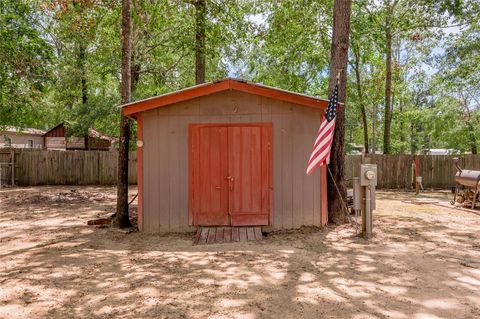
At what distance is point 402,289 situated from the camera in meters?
3.79

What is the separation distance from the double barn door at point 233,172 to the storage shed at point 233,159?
2 cm

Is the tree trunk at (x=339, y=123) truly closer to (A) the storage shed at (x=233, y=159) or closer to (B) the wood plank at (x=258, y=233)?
(A) the storage shed at (x=233, y=159)

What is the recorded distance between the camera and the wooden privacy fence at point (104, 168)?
14945 mm

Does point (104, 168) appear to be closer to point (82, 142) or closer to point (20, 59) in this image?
point (20, 59)

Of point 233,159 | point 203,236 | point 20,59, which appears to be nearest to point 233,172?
point 233,159

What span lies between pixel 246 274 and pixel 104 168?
519 inches

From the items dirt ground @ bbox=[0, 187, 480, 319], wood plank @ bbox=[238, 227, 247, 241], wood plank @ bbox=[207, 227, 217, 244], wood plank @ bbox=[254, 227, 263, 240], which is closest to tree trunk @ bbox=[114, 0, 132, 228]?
dirt ground @ bbox=[0, 187, 480, 319]

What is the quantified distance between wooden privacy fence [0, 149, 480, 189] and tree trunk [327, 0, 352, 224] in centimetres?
780

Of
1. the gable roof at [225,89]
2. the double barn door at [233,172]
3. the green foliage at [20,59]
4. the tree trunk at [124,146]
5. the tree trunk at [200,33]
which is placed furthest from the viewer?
the green foliage at [20,59]

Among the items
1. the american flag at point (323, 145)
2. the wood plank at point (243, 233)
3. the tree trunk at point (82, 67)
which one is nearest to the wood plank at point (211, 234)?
the wood plank at point (243, 233)

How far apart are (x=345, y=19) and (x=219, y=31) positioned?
17.8 ft

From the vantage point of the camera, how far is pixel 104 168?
16062 millimetres

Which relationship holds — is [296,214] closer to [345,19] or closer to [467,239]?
[467,239]

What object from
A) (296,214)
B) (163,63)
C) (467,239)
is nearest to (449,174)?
(467,239)
